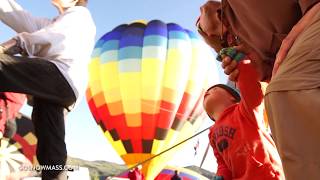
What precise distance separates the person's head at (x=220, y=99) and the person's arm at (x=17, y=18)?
131 cm

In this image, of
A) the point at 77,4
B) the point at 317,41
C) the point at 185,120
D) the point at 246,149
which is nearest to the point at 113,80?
the point at 185,120

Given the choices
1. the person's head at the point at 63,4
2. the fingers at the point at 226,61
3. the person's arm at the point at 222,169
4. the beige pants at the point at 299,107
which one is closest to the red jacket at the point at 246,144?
the person's arm at the point at 222,169

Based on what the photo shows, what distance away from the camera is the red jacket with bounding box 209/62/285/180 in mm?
2369

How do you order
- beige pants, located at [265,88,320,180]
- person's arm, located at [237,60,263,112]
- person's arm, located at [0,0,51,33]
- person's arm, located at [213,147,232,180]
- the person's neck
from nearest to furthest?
beige pants, located at [265,88,320,180], person's arm, located at [237,60,263,112], person's arm, located at [213,147,232,180], the person's neck, person's arm, located at [0,0,51,33]

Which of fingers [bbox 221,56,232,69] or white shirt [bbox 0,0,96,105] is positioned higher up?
fingers [bbox 221,56,232,69]

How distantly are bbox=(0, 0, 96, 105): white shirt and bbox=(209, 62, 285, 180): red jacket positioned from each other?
3.27ft

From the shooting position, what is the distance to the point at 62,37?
3020 millimetres

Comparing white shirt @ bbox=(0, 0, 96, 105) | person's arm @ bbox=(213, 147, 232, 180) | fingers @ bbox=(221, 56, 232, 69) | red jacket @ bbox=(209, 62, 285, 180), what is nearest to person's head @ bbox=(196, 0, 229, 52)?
fingers @ bbox=(221, 56, 232, 69)

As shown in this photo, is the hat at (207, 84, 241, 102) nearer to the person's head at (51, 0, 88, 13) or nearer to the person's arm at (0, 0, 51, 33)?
the person's head at (51, 0, 88, 13)

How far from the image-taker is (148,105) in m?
11.6

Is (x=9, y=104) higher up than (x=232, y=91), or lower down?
lower down

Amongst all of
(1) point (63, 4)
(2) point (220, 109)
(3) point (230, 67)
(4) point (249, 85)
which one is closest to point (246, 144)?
(4) point (249, 85)

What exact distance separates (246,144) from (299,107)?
1447mm

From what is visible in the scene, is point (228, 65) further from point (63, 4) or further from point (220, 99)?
point (63, 4)
